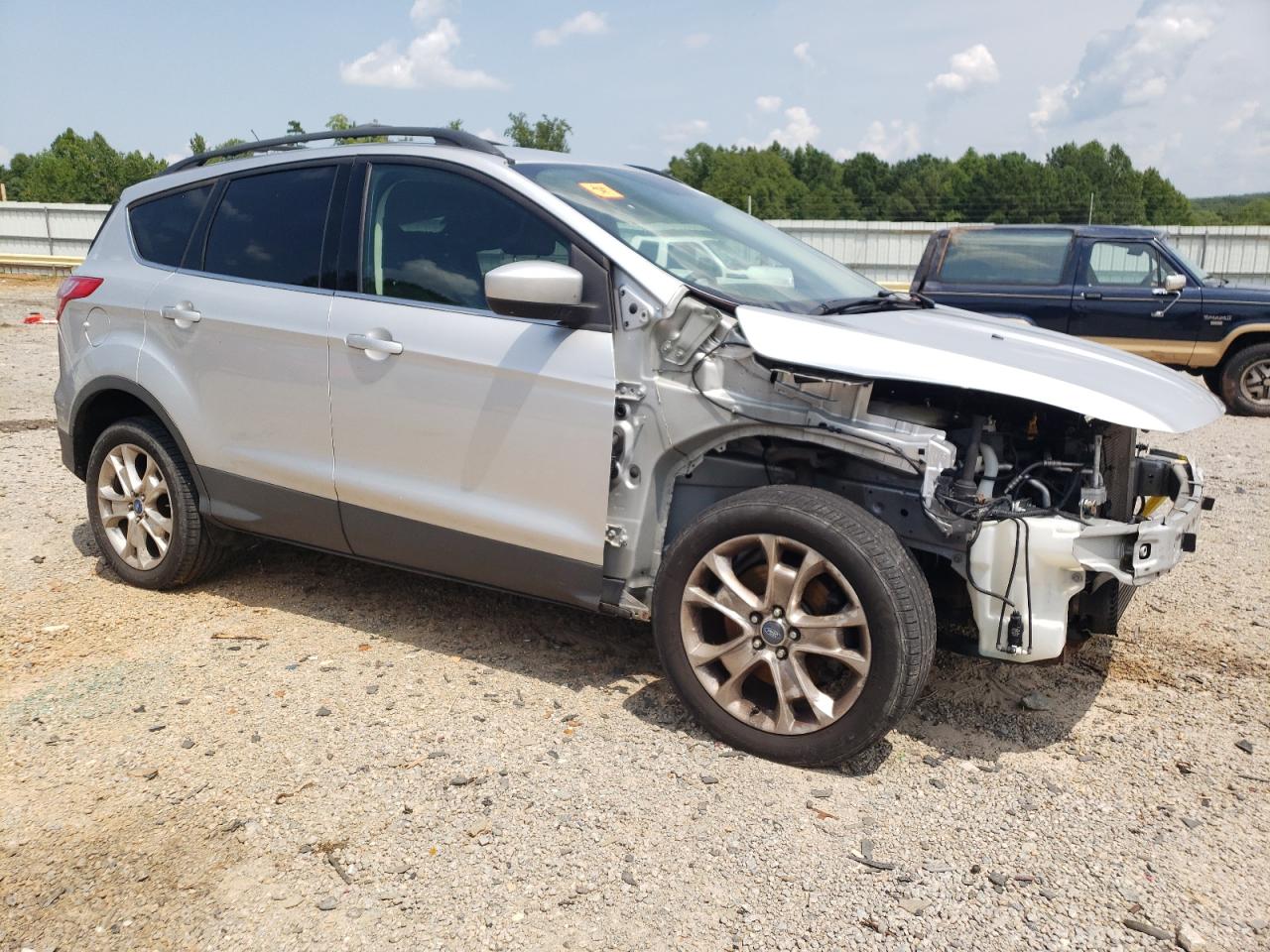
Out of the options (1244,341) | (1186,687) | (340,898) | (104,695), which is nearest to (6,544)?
(104,695)

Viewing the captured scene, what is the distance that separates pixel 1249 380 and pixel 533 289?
9880 mm

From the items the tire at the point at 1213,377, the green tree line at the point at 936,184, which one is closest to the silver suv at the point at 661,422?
the tire at the point at 1213,377

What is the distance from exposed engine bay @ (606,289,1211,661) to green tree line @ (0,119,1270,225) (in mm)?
23916

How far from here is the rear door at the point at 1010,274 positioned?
10.9 meters

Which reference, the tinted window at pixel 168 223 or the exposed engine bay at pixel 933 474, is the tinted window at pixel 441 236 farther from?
the tinted window at pixel 168 223

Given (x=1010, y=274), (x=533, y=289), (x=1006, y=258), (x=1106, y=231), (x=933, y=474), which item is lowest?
(x=933, y=474)

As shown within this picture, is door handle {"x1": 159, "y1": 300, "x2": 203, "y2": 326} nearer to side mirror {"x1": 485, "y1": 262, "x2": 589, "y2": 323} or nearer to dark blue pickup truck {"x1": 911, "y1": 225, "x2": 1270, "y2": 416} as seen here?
side mirror {"x1": 485, "y1": 262, "x2": 589, "y2": 323}

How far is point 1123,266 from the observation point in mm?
10859

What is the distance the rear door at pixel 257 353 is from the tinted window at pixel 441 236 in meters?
0.25

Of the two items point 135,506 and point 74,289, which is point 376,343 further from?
point 74,289

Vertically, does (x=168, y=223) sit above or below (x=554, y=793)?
→ above

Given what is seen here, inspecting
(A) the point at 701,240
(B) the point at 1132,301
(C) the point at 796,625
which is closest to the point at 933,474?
(C) the point at 796,625

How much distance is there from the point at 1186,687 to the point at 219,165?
448 centimetres

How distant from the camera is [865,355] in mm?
3215
